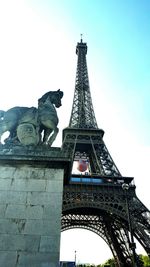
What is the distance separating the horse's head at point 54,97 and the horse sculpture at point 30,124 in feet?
1.63

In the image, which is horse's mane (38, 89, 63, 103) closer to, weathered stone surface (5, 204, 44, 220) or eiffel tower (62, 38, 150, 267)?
weathered stone surface (5, 204, 44, 220)

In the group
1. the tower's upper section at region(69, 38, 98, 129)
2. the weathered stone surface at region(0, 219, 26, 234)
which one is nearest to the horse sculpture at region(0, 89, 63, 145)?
the weathered stone surface at region(0, 219, 26, 234)

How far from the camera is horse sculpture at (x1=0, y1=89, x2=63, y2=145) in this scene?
26.3 feet

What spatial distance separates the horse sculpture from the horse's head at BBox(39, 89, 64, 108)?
1.63 feet

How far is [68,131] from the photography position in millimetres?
46031

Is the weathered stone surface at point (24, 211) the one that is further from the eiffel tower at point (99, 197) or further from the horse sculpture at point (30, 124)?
the eiffel tower at point (99, 197)

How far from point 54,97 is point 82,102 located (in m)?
49.1

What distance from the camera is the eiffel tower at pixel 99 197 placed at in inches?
1310

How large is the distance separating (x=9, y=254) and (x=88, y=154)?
43.6 metres

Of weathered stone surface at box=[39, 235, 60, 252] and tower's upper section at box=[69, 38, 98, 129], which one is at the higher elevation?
tower's upper section at box=[69, 38, 98, 129]

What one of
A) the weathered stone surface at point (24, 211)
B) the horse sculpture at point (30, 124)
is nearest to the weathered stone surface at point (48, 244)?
the weathered stone surface at point (24, 211)

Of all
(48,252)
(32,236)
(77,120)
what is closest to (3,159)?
(32,236)

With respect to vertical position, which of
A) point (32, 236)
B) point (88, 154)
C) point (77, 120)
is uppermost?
point (77, 120)

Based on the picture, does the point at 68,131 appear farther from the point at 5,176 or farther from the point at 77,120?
the point at 5,176
